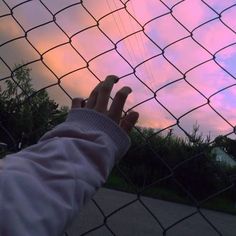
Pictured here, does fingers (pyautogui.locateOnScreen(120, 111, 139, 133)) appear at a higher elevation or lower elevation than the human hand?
lower

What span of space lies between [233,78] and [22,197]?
2.12 ft

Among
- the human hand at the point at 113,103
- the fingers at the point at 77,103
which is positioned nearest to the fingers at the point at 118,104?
the human hand at the point at 113,103

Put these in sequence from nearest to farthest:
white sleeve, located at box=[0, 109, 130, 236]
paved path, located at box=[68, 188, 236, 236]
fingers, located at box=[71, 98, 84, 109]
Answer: white sleeve, located at box=[0, 109, 130, 236] → fingers, located at box=[71, 98, 84, 109] → paved path, located at box=[68, 188, 236, 236]

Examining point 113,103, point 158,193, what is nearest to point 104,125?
point 113,103

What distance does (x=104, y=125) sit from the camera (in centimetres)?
96

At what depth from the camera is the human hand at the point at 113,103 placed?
97cm

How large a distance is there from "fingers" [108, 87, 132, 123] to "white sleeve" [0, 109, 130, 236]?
2 centimetres

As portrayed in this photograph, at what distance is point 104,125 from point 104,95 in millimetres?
61

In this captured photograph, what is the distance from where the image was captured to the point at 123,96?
97cm

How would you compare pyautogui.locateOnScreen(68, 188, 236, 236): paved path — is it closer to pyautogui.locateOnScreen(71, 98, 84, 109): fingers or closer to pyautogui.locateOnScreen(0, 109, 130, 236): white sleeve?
pyautogui.locateOnScreen(71, 98, 84, 109): fingers

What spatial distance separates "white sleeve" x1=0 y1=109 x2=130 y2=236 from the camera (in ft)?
2.56

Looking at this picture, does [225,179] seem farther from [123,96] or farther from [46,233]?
[46,233]

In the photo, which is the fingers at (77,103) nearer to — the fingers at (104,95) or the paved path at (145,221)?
the fingers at (104,95)

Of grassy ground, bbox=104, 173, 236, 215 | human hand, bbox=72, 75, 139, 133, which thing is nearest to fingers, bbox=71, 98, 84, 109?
human hand, bbox=72, 75, 139, 133
